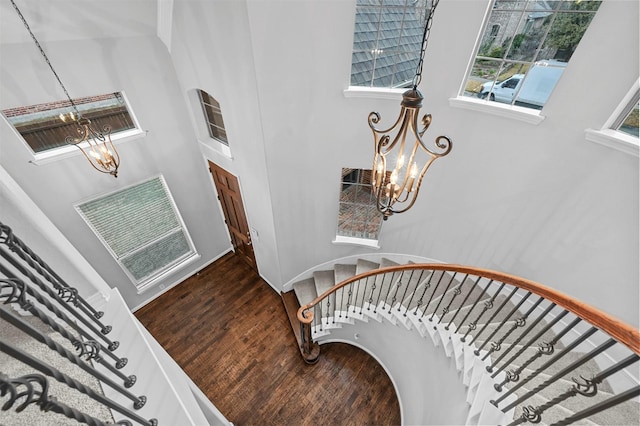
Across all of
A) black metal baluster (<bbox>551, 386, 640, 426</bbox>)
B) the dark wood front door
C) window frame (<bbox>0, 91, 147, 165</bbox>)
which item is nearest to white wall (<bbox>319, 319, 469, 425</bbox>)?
black metal baluster (<bbox>551, 386, 640, 426</bbox>)

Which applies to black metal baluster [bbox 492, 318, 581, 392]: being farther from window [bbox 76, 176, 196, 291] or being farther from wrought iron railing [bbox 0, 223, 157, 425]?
window [bbox 76, 176, 196, 291]

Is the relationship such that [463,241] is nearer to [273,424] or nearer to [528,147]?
[528,147]

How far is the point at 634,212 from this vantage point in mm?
2375

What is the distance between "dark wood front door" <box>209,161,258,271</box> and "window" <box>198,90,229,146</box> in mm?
567

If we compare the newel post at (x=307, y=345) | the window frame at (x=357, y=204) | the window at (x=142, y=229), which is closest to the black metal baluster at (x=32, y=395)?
the newel post at (x=307, y=345)

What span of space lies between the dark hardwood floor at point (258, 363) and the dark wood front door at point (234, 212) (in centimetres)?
74

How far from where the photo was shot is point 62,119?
3428 mm

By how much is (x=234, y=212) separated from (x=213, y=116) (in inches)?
72.7

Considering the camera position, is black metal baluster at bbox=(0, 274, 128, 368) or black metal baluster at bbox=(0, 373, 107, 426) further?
black metal baluster at bbox=(0, 274, 128, 368)

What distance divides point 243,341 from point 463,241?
3967 millimetres

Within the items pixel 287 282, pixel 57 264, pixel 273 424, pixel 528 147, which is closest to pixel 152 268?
pixel 287 282

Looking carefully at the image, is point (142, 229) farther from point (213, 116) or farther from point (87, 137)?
point (213, 116)

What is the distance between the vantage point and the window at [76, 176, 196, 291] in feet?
14.1

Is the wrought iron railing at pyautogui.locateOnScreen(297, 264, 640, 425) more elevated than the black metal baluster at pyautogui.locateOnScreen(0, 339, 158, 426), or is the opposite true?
the black metal baluster at pyautogui.locateOnScreen(0, 339, 158, 426)
